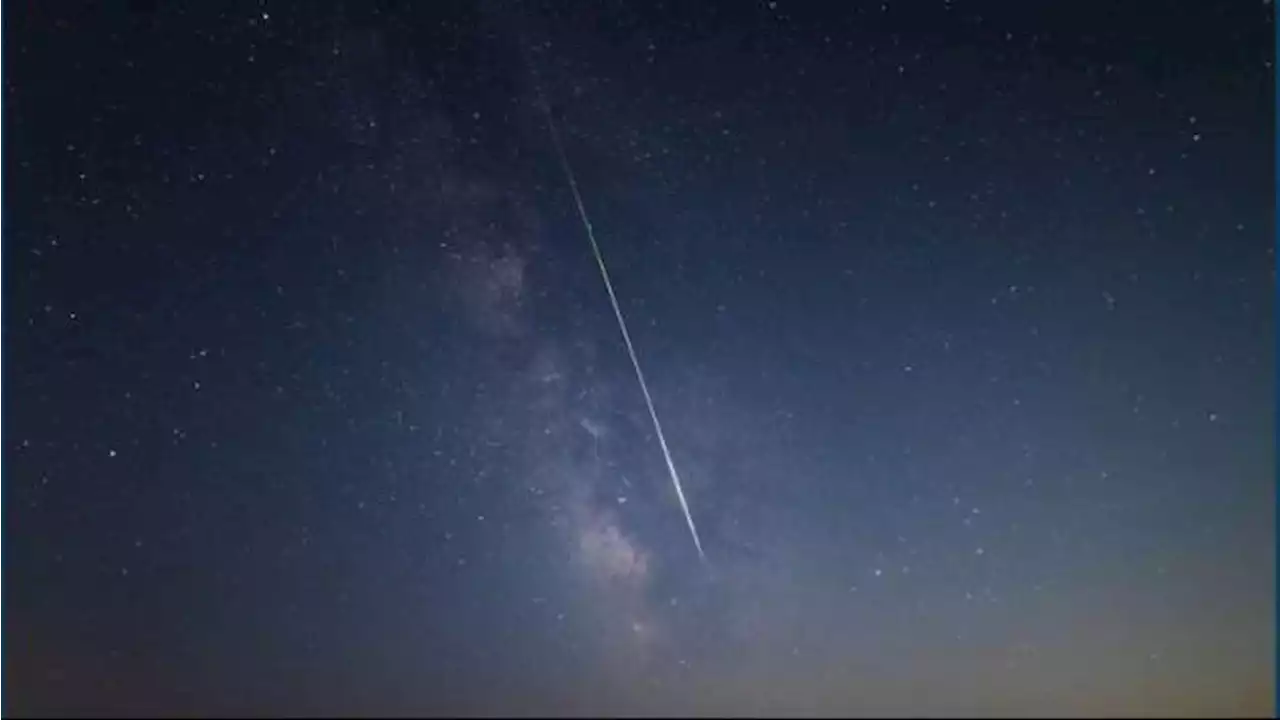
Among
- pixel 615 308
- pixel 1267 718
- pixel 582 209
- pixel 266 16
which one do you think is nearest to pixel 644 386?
pixel 615 308

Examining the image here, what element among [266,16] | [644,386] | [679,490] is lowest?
[679,490]

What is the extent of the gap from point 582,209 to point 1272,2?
7.80 ft

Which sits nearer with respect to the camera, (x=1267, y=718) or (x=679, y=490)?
(x=679, y=490)

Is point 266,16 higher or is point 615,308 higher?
point 266,16

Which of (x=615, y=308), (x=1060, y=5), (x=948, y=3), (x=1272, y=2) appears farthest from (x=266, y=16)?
(x=1272, y=2)

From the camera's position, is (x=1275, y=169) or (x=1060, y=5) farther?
(x=1275, y=169)

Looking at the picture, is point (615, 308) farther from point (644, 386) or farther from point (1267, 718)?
point (1267, 718)

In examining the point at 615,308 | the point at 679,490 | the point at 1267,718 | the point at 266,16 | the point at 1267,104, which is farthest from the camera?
the point at 1267,718

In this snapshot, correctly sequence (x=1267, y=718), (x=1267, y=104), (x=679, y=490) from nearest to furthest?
(x=1267, y=104) < (x=679, y=490) < (x=1267, y=718)

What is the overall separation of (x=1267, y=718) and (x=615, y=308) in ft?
13.6

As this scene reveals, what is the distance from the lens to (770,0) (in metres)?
3.82

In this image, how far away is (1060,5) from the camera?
3891mm

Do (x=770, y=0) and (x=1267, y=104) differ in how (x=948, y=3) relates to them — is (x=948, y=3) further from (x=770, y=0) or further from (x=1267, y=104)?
(x=1267, y=104)

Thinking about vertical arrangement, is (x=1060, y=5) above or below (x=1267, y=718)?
above
